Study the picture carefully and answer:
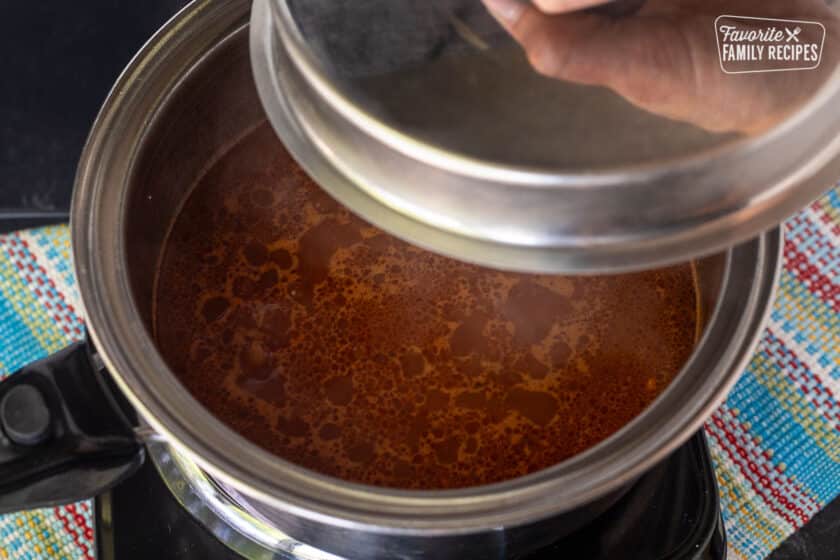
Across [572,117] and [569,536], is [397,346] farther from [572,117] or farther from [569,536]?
[572,117]

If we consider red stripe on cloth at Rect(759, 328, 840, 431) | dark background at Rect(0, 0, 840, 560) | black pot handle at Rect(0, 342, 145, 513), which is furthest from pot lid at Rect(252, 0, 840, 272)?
dark background at Rect(0, 0, 840, 560)

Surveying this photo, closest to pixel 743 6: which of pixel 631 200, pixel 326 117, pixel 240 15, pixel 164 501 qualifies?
pixel 631 200

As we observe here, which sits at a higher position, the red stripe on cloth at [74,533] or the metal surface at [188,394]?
the metal surface at [188,394]

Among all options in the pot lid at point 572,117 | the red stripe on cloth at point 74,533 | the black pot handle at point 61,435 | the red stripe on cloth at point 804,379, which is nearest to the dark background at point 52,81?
the red stripe on cloth at point 74,533

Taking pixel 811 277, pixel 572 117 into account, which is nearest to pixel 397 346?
pixel 572 117

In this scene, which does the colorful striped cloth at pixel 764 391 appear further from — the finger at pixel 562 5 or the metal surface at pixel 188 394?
the finger at pixel 562 5

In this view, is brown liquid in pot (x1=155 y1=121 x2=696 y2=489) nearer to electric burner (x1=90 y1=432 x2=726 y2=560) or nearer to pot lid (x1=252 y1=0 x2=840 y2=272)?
electric burner (x1=90 y1=432 x2=726 y2=560)

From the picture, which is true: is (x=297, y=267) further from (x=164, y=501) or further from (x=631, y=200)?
(x=631, y=200)
